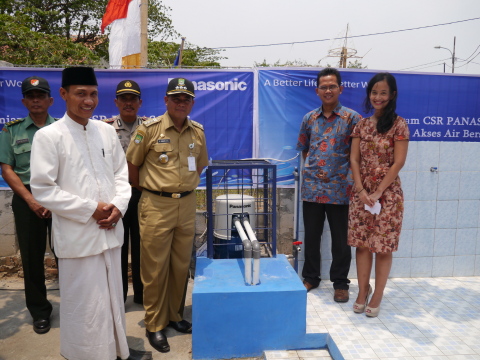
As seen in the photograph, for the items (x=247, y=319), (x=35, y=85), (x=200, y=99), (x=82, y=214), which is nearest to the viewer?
(x=82, y=214)

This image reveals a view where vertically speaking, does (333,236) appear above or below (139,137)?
below

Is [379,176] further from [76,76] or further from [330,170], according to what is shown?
[76,76]

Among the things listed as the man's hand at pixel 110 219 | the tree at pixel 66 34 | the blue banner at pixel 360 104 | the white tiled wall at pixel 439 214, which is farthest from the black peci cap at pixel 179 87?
the tree at pixel 66 34

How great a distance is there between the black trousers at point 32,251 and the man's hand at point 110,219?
1110mm

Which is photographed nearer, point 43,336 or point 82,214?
point 82,214

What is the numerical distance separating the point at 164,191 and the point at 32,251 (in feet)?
4.15

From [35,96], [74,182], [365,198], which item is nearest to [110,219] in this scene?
[74,182]

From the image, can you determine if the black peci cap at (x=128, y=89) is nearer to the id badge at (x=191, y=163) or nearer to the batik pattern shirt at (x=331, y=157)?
the id badge at (x=191, y=163)

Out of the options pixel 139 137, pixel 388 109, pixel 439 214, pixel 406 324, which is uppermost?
pixel 388 109

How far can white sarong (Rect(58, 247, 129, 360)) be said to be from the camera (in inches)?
83.2

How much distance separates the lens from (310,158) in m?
3.12

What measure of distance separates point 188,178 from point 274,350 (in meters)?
1.30

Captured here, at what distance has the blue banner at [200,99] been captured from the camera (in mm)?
3854

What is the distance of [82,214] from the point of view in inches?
80.1
